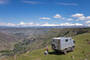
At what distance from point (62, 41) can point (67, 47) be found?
333cm

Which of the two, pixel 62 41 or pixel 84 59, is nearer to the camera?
pixel 84 59

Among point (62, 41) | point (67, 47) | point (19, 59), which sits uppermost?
point (62, 41)

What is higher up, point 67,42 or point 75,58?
point 67,42

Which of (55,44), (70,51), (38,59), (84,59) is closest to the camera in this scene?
(84,59)

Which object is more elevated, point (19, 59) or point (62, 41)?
point (62, 41)

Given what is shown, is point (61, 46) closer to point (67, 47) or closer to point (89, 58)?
point (67, 47)

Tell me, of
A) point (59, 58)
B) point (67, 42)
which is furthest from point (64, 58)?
point (67, 42)

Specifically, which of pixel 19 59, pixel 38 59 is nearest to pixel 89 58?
pixel 38 59

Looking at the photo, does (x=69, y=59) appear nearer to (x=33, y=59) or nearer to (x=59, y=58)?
(x=59, y=58)

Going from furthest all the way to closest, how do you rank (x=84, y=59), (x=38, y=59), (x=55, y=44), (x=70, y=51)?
1. (x=70, y=51)
2. (x=55, y=44)
3. (x=38, y=59)
4. (x=84, y=59)

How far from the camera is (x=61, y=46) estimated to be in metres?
30.0

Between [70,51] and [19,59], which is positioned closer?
[19,59]

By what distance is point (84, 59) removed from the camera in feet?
87.9

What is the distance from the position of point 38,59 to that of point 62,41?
28.7 ft
